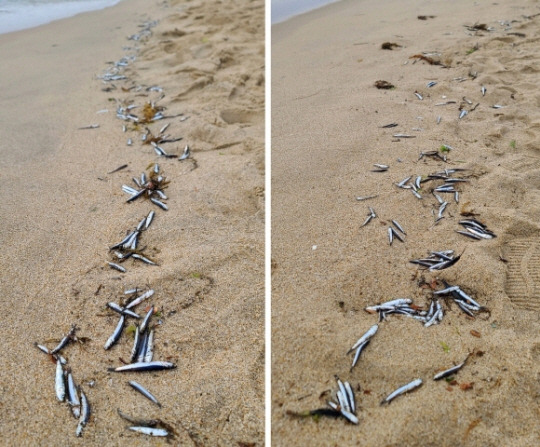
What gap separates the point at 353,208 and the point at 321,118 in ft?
4.49

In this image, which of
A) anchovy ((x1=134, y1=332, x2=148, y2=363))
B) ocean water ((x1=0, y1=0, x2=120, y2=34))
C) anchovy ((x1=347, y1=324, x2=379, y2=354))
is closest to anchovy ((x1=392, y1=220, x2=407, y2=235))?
anchovy ((x1=347, y1=324, x2=379, y2=354))

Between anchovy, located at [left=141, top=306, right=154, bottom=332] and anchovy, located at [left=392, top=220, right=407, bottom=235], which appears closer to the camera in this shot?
anchovy, located at [left=141, top=306, right=154, bottom=332]

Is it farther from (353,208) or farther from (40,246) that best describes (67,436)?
(353,208)

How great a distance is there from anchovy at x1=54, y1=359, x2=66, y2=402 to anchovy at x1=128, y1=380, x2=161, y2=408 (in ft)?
0.90

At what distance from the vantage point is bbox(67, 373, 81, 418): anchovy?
1.92 m

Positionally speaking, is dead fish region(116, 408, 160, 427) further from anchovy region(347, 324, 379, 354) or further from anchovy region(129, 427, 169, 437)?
anchovy region(347, 324, 379, 354)

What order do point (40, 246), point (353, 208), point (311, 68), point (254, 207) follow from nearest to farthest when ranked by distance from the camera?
1. point (40, 246)
2. point (353, 208)
3. point (254, 207)
4. point (311, 68)

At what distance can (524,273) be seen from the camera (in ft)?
8.02

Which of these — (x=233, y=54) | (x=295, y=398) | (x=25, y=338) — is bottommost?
(x=295, y=398)

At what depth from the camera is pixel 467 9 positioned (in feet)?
23.3

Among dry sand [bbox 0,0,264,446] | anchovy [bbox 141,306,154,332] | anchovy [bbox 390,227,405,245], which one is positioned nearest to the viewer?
dry sand [bbox 0,0,264,446]

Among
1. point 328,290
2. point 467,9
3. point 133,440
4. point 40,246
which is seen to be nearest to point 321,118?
point 328,290

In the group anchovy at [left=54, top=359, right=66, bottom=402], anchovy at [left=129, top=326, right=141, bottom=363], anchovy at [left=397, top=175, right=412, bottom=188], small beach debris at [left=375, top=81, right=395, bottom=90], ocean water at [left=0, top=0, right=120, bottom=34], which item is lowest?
anchovy at [left=129, top=326, right=141, bottom=363]

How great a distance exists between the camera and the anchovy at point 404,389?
6.29 feet
